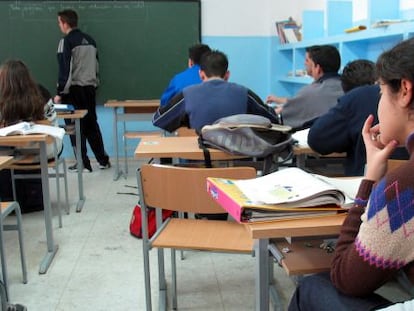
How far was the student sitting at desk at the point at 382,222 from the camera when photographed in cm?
90

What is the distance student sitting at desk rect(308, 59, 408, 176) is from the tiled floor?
771mm

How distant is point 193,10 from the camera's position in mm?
5547

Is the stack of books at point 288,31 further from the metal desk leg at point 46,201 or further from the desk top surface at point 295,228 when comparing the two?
the desk top surface at point 295,228

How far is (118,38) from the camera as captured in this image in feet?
18.0

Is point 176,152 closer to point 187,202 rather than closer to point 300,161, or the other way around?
point 187,202

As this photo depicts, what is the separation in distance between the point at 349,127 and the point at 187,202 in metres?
0.82

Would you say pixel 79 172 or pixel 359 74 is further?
pixel 79 172

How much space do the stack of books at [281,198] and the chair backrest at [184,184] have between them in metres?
0.43

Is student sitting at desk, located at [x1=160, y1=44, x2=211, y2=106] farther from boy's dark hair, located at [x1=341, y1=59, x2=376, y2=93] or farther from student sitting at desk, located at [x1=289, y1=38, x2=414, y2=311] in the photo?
student sitting at desk, located at [x1=289, y1=38, x2=414, y2=311]

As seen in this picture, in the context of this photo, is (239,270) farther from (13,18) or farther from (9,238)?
(13,18)

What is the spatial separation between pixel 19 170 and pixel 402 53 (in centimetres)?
328

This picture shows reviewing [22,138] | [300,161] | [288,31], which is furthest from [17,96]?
[288,31]

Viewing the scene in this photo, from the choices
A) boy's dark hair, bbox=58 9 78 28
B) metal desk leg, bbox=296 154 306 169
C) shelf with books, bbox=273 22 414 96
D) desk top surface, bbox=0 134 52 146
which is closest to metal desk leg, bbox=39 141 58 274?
desk top surface, bbox=0 134 52 146

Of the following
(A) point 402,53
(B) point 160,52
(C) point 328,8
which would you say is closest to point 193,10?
(B) point 160,52
